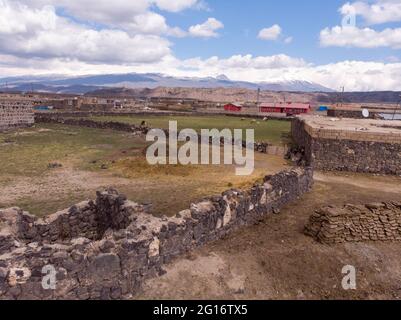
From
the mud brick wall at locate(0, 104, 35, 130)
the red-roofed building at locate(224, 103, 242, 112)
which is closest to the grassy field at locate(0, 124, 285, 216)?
the mud brick wall at locate(0, 104, 35, 130)

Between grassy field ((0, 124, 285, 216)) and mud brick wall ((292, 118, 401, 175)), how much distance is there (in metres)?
3.02

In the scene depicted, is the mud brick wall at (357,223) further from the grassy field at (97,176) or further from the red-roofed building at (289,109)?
the red-roofed building at (289,109)

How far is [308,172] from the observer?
17734 mm

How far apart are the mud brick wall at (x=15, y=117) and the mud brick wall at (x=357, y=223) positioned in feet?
141

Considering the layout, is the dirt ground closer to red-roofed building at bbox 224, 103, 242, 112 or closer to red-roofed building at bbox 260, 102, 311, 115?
red-roofed building at bbox 260, 102, 311, 115

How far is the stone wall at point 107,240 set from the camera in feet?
22.9

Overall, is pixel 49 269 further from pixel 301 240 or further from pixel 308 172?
pixel 308 172

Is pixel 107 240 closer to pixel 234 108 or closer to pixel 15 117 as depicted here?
pixel 15 117

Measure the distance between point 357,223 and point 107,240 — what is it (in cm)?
758

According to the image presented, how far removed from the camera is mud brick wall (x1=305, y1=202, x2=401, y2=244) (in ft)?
36.6

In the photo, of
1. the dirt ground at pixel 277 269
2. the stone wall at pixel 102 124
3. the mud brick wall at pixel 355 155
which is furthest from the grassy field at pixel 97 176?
the stone wall at pixel 102 124

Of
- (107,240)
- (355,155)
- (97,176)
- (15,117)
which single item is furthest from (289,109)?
(107,240)

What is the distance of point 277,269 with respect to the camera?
960 cm
